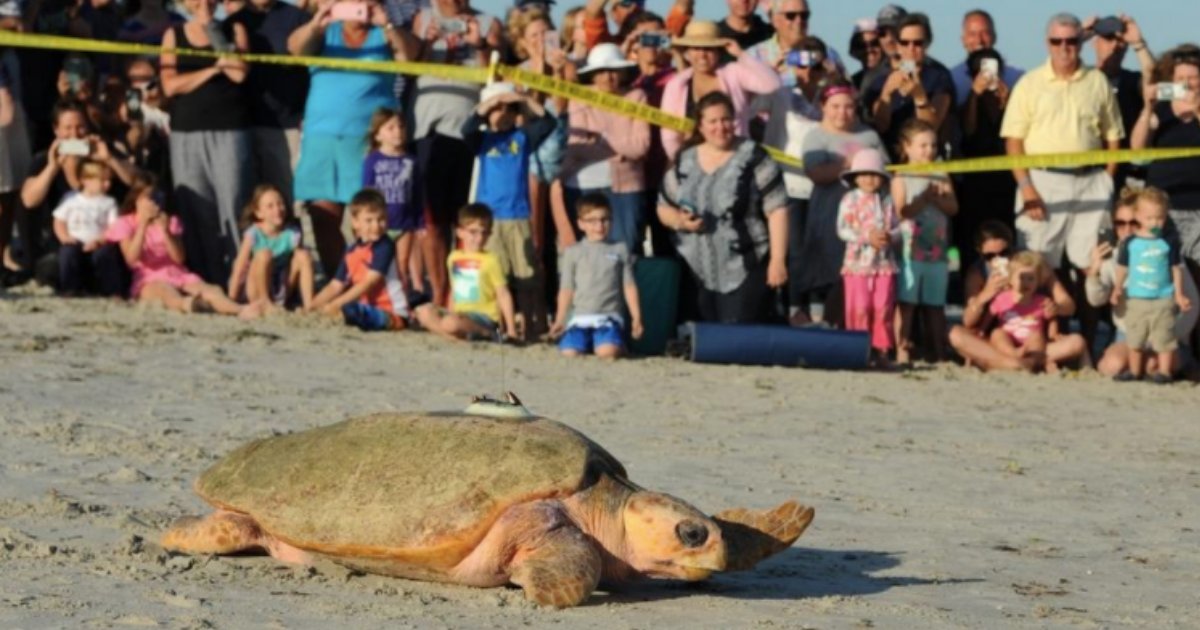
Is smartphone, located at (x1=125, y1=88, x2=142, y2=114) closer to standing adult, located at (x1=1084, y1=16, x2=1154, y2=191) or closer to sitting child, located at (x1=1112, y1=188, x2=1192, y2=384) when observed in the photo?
standing adult, located at (x1=1084, y1=16, x2=1154, y2=191)

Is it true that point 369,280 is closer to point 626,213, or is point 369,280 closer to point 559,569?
point 626,213

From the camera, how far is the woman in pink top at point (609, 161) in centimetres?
1247

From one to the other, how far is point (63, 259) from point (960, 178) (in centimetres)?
523

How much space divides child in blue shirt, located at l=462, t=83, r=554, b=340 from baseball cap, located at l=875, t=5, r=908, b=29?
90.8 inches

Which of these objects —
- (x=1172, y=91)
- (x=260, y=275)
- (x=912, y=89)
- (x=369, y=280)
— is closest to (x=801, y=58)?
(x=912, y=89)

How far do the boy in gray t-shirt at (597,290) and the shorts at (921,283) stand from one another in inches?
57.1

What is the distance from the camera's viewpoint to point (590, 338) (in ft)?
38.5

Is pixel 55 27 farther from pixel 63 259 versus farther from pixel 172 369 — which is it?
pixel 172 369

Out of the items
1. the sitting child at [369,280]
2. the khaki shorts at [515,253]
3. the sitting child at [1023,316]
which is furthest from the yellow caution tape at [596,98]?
the sitting child at [369,280]

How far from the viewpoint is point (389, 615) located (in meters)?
5.32

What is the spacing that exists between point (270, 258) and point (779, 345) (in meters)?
2.98

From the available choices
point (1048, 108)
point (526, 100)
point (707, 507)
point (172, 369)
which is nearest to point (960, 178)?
point (1048, 108)

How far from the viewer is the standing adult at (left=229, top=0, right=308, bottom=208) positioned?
13156 millimetres

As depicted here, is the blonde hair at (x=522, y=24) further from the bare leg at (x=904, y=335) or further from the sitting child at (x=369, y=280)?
the bare leg at (x=904, y=335)
